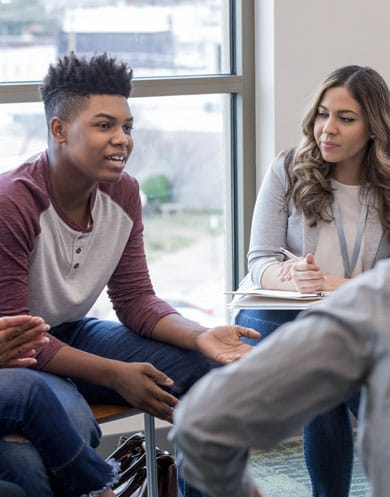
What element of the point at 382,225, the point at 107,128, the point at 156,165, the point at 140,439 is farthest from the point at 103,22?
the point at 140,439

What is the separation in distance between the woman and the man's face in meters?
0.56

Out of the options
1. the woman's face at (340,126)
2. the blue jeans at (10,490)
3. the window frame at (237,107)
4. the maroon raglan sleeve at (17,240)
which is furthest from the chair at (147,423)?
the window frame at (237,107)

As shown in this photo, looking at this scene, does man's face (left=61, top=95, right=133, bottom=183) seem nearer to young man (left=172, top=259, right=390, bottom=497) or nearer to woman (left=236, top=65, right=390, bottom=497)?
woman (left=236, top=65, right=390, bottom=497)

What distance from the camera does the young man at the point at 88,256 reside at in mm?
2158

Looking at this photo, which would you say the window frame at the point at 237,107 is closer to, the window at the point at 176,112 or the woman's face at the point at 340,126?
the window at the point at 176,112

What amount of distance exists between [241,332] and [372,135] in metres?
0.76

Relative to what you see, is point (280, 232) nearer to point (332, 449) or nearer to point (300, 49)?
point (332, 449)

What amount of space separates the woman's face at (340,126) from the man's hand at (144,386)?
86cm

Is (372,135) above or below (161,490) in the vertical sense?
above

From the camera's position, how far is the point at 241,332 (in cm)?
226

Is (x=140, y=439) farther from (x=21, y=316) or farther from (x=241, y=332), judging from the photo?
(x=21, y=316)

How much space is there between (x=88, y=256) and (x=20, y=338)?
0.37 metres

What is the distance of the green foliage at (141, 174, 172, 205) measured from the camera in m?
3.24

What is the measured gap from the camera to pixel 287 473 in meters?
3.09
